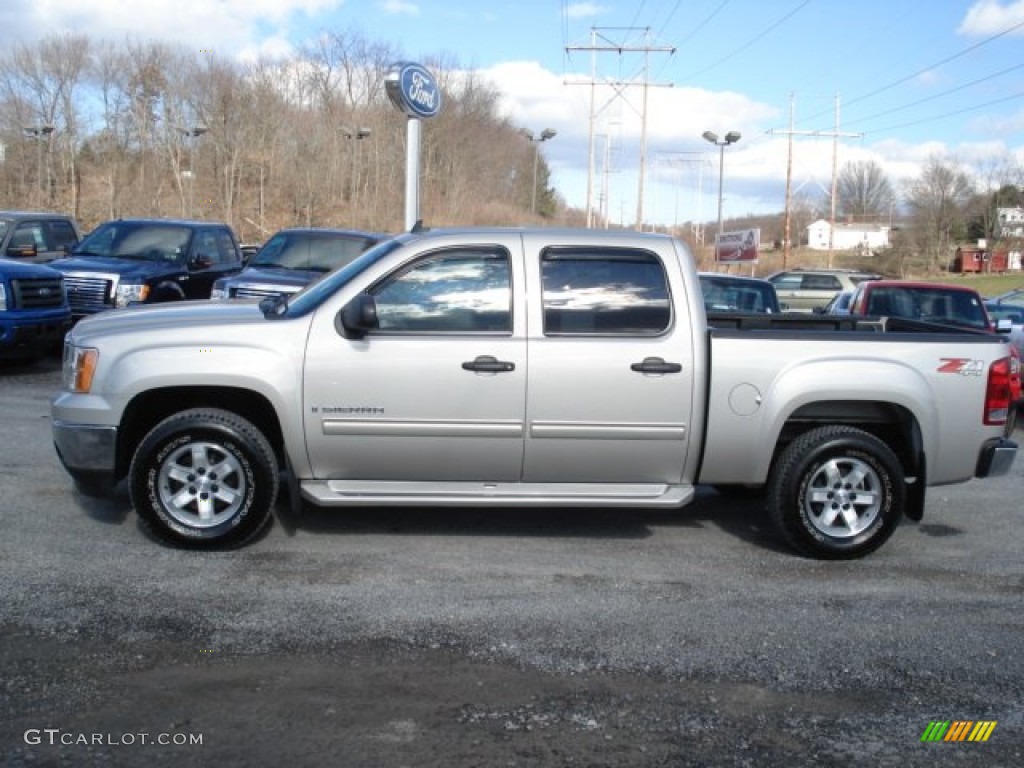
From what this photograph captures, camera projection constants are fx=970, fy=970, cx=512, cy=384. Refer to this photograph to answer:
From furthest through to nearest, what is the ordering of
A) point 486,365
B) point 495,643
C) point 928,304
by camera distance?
point 928,304 → point 486,365 → point 495,643

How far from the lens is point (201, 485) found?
18.2 feet

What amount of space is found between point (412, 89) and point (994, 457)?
375 inches

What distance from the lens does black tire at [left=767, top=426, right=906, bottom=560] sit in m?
5.78

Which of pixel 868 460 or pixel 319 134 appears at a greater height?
pixel 319 134

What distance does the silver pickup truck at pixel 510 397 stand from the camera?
5457 millimetres

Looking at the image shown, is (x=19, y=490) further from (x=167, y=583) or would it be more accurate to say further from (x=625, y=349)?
(x=625, y=349)

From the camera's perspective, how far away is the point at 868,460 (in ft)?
19.1

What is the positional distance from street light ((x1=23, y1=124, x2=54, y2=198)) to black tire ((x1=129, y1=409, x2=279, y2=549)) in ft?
146

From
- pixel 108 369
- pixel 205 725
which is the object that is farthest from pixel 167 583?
pixel 205 725

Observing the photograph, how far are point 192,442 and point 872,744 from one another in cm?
383

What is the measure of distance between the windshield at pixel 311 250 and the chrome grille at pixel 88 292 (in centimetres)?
193

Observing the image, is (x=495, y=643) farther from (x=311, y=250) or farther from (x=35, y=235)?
(x=35, y=235)

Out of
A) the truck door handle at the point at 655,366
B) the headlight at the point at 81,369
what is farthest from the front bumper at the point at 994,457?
the headlight at the point at 81,369

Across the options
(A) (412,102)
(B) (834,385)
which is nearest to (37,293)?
(A) (412,102)
